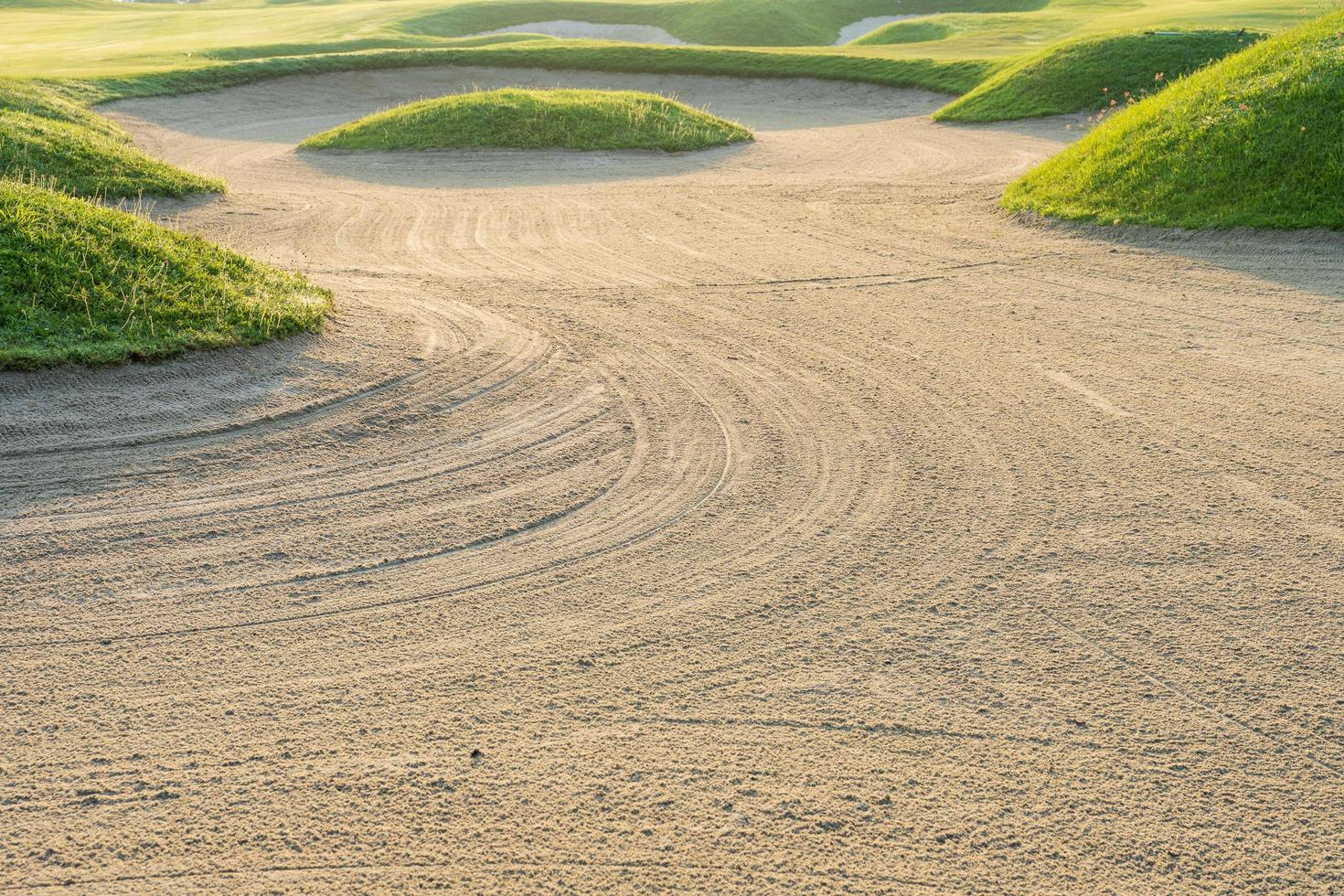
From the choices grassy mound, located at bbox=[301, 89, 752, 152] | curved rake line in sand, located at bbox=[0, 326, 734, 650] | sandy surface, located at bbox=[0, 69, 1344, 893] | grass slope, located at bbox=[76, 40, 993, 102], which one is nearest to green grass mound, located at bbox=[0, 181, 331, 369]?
sandy surface, located at bbox=[0, 69, 1344, 893]

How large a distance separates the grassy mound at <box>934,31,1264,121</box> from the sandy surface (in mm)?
14125

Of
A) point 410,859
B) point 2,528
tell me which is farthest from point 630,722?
point 2,528

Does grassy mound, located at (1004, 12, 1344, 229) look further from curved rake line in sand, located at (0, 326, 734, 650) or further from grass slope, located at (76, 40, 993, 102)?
grass slope, located at (76, 40, 993, 102)

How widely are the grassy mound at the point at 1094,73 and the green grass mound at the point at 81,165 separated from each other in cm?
1618

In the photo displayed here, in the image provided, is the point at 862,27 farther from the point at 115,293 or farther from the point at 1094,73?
the point at 115,293

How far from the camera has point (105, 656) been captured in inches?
178

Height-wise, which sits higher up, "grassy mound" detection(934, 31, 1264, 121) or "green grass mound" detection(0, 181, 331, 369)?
"grassy mound" detection(934, 31, 1264, 121)

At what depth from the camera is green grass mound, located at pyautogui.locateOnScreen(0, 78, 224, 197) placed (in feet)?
47.3

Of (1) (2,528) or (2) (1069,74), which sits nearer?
(1) (2,528)

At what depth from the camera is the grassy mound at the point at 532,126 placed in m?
19.9

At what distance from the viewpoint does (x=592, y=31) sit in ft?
149

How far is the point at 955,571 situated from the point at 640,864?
2419 millimetres

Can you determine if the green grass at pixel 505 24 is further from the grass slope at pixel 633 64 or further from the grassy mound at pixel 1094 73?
the grassy mound at pixel 1094 73

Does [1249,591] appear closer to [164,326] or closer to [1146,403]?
[1146,403]
